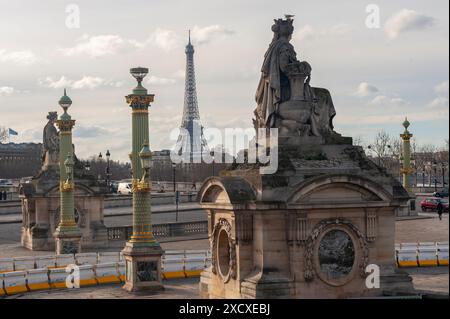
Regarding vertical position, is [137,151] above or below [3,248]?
above

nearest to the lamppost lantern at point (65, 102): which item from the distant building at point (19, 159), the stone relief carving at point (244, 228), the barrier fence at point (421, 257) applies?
the barrier fence at point (421, 257)

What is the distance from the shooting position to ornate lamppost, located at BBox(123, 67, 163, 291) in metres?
27.0

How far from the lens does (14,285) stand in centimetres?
2902

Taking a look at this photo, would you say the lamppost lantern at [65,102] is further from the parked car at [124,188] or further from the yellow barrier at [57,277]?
the parked car at [124,188]

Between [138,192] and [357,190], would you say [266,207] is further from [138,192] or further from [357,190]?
[138,192]

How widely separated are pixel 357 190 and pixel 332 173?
2.93ft

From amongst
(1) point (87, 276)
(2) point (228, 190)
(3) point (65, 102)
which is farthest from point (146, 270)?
(3) point (65, 102)

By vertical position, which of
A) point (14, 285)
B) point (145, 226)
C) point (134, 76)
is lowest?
point (14, 285)

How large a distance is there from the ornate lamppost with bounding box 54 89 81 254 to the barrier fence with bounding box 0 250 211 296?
397cm

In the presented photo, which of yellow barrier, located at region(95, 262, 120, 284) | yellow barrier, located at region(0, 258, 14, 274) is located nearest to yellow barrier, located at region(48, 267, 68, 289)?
yellow barrier, located at region(95, 262, 120, 284)

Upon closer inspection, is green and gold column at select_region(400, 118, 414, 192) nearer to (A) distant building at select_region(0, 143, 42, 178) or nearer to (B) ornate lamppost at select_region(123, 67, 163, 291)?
(B) ornate lamppost at select_region(123, 67, 163, 291)
